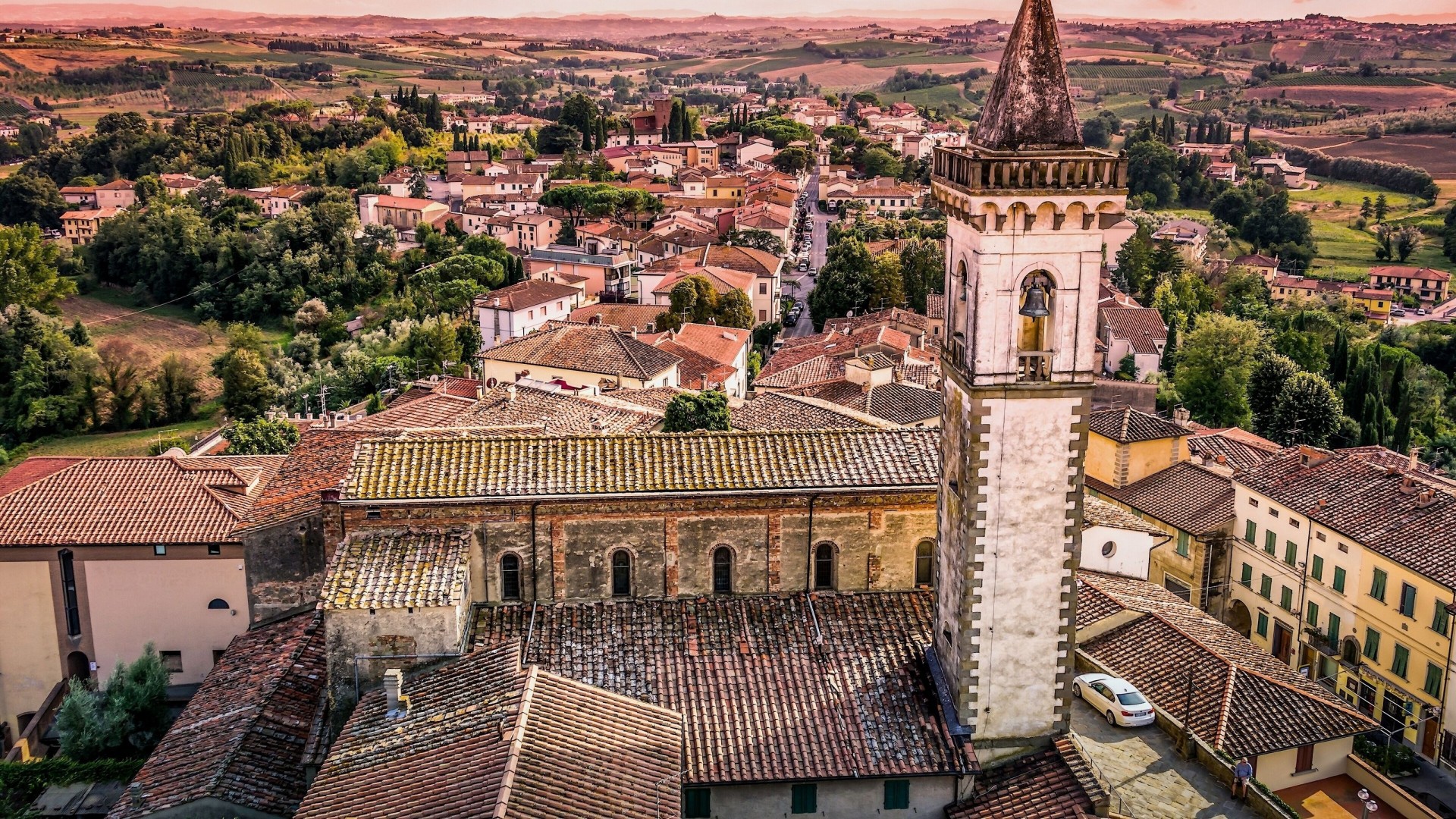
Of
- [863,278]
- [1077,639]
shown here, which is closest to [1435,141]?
[863,278]

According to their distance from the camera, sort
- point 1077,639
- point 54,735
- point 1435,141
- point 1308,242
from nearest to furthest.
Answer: point 1077,639
point 54,735
point 1308,242
point 1435,141

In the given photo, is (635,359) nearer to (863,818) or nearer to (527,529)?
(527,529)

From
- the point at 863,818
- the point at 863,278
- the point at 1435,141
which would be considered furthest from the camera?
the point at 1435,141

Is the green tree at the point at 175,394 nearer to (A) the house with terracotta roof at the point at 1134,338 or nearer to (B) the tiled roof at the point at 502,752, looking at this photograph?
(A) the house with terracotta roof at the point at 1134,338

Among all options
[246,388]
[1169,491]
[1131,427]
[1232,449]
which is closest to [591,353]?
[246,388]

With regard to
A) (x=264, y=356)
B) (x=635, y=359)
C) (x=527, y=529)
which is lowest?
(x=264, y=356)

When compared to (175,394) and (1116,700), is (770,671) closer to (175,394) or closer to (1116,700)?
(1116,700)

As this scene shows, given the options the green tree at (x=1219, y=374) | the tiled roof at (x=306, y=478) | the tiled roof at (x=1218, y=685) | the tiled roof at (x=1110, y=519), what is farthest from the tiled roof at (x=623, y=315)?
the tiled roof at (x=1218, y=685)
